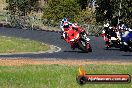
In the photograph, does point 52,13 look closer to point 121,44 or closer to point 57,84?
point 121,44

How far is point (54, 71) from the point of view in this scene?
1438 cm

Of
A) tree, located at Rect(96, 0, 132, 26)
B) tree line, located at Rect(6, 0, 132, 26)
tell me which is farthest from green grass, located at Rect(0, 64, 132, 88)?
tree line, located at Rect(6, 0, 132, 26)

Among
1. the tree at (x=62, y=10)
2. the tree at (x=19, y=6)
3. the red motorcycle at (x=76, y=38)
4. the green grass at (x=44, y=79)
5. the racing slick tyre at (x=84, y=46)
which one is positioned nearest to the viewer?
the green grass at (x=44, y=79)

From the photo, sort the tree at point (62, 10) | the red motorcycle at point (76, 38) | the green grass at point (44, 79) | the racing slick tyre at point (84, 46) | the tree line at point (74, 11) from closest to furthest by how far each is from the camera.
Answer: the green grass at point (44, 79)
the red motorcycle at point (76, 38)
the racing slick tyre at point (84, 46)
the tree line at point (74, 11)
the tree at point (62, 10)

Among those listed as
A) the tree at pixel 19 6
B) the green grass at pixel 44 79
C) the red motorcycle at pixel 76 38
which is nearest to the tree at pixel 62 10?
the tree at pixel 19 6

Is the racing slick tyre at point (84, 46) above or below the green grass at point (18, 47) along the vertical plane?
above

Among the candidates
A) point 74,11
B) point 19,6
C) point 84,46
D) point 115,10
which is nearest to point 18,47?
point 84,46

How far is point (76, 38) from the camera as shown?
26312 mm

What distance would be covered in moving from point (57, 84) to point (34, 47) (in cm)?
1840

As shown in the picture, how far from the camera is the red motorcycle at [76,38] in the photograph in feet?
85.7

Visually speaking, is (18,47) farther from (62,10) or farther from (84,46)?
(62,10)

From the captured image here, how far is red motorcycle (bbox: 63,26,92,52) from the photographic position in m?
26.1

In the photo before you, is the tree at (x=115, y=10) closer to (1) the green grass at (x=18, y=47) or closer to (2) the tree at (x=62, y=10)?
(2) the tree at (x=62, y=10)

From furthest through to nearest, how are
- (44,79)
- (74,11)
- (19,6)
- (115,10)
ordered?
(19,6)
(74,11)
(115,10)
(44,79)
